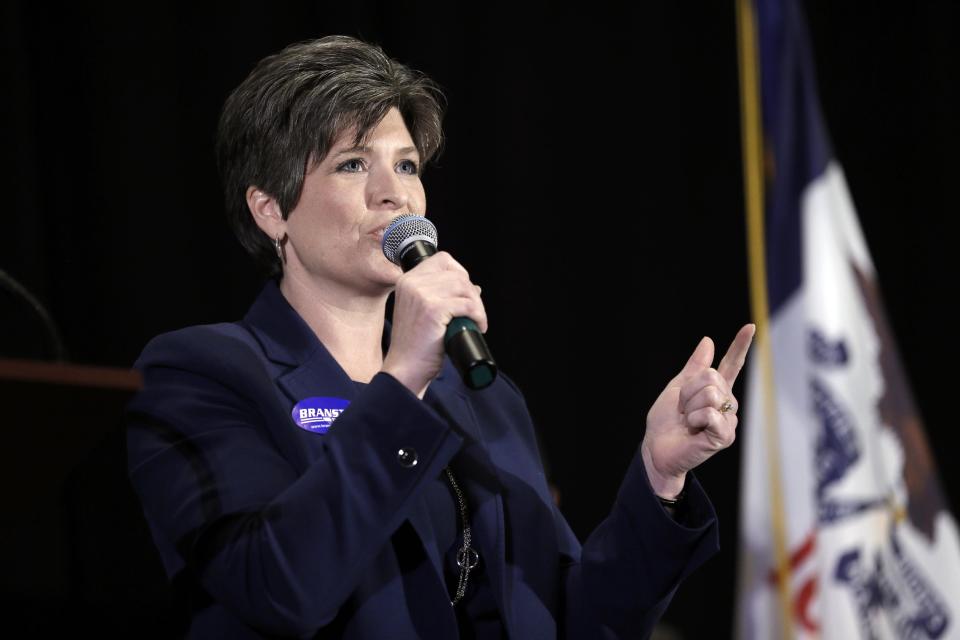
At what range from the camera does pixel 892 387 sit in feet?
10.1

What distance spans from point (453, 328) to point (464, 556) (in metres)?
0.42

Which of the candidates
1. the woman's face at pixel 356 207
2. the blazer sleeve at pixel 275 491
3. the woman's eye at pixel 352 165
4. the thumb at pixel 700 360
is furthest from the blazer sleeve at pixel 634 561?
the woman's eye at pixel 352 165

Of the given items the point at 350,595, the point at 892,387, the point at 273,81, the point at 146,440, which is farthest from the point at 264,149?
the point at 892,387

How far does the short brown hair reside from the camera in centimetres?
178

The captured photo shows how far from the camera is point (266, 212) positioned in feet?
6.17

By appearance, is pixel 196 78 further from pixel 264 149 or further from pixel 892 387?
pixel 892 387

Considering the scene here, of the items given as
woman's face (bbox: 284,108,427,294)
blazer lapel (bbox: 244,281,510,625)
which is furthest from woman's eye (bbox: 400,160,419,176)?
blazer lapel (bbox: 244,281,510,625)

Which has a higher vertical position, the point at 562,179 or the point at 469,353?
the point at 469,353

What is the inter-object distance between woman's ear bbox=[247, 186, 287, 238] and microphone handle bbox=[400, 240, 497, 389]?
0.57 metres

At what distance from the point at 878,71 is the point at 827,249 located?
813 millimetres

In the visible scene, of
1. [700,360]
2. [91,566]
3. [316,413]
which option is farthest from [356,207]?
[91,566]

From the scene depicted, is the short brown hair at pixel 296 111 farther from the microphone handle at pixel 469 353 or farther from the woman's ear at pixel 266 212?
the microphone handle at pixel 469 353

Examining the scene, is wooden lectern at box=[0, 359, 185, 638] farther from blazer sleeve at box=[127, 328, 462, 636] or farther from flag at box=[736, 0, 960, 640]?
flag at box=[736, 0, 960, 640]

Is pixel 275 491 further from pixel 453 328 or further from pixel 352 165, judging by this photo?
pixel 352 165
